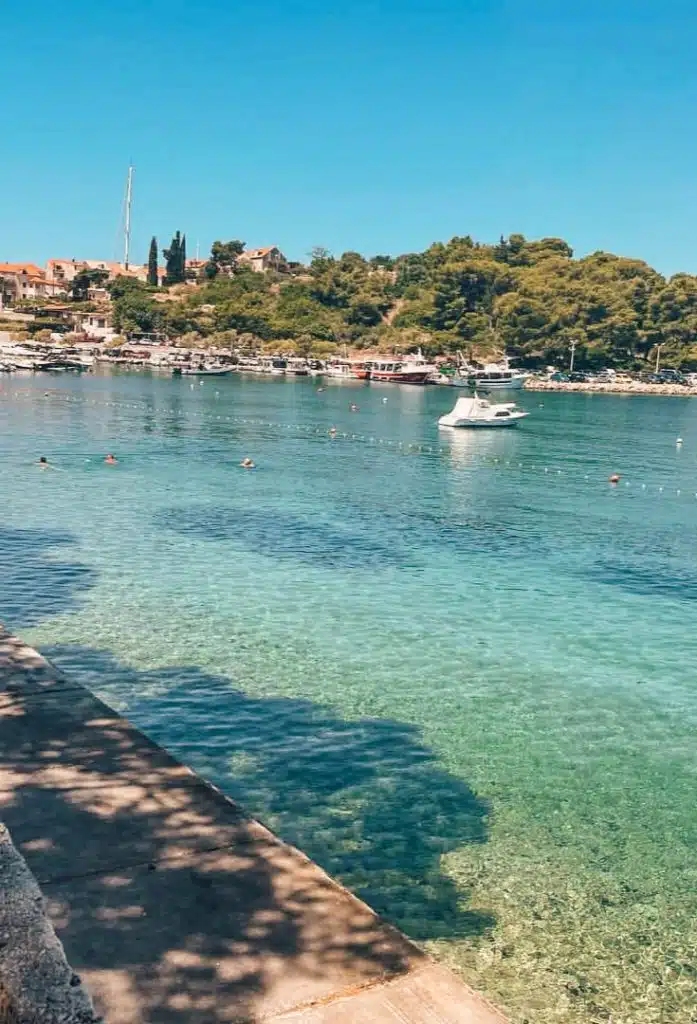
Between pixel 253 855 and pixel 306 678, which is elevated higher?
pixel 253 855

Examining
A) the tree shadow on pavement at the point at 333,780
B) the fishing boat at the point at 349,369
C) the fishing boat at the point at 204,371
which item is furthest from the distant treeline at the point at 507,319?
the tree shadow on pavement at the point at 333,780

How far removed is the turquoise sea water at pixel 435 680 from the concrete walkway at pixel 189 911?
2042 mm

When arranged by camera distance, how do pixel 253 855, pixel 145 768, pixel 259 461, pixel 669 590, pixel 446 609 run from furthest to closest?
pixel 259 461 → pixel 669 590 → pixel 446 609 → pixel 145 768 → pixel 253 855

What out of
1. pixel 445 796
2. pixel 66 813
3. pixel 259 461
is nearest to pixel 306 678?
pixel 445 796

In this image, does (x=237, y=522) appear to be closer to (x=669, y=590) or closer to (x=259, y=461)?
(x=669, y=590)

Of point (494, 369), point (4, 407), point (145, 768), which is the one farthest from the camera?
point (494, 369)

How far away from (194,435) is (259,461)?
13.6 meters

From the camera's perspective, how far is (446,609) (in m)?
20.0

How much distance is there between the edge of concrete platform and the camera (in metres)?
4.39

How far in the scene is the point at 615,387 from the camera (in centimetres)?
17188

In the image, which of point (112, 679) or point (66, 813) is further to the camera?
point (112, 679)

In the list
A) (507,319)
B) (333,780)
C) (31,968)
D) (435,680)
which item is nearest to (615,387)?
(507,319)

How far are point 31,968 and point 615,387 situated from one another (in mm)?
176205

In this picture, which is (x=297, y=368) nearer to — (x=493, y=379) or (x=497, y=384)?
(x=493, y=379)
